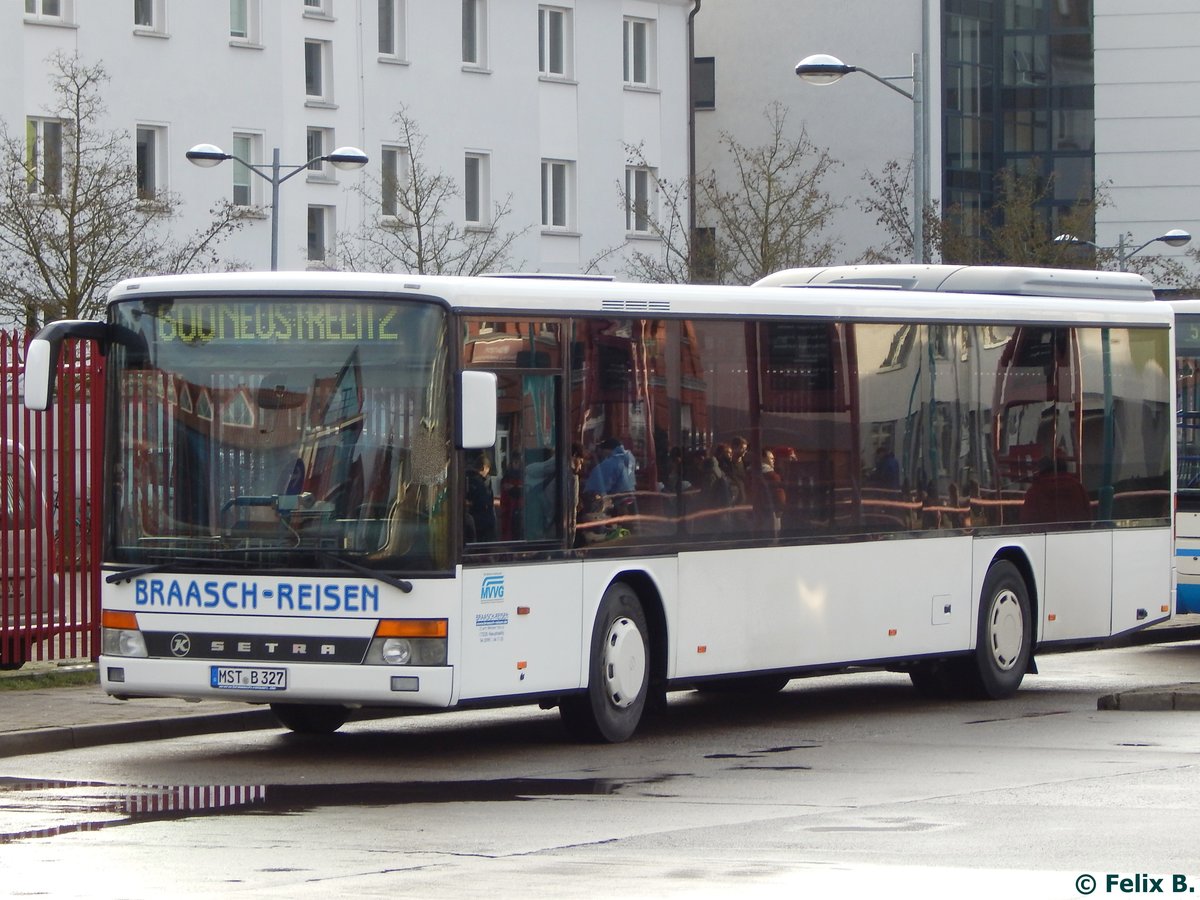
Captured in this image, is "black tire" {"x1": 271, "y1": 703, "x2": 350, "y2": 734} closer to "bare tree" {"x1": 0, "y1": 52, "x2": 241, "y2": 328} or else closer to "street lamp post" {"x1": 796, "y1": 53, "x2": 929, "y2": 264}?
"street lamp post" {"x1": 796, "y1": 53, "x2": 929, "y2": 264}

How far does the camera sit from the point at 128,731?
583 inches

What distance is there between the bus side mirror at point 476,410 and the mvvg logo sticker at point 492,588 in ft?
2.52

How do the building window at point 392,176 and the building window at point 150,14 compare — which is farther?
the building window at point 392,176

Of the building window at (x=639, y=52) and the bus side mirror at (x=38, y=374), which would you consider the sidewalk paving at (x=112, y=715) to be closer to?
the bus side mirror at (x=38, y=374)

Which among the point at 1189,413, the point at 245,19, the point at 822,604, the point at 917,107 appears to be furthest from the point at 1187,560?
the point at 245,19

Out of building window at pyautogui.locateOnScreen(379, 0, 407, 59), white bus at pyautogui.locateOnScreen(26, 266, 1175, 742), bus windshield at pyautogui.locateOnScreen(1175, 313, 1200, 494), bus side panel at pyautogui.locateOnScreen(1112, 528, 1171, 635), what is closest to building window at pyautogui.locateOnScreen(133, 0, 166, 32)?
building window at pyautogui.locateOnScreen(379, 0, 407, 59)

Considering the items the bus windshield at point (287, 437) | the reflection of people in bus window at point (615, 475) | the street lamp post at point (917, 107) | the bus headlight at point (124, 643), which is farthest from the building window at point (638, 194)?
the bus headlight at point (124, 643)

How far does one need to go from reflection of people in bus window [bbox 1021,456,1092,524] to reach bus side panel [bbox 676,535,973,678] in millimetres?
887

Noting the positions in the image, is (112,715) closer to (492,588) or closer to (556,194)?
(492,588)

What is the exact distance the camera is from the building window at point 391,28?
52.5m

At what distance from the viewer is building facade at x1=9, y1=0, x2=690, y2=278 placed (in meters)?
46.7

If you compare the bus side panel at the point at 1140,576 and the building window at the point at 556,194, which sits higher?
the building window at the point at 556,194

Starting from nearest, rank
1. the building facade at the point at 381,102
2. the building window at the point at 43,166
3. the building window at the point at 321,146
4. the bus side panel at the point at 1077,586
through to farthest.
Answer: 1. the bus side panel at the point at 1077,586
2. the building window at the point at 43,166
3. the building facade at the point at 381,102
4. the building window at the point at 321,146

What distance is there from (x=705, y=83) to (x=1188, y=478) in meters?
49.5
